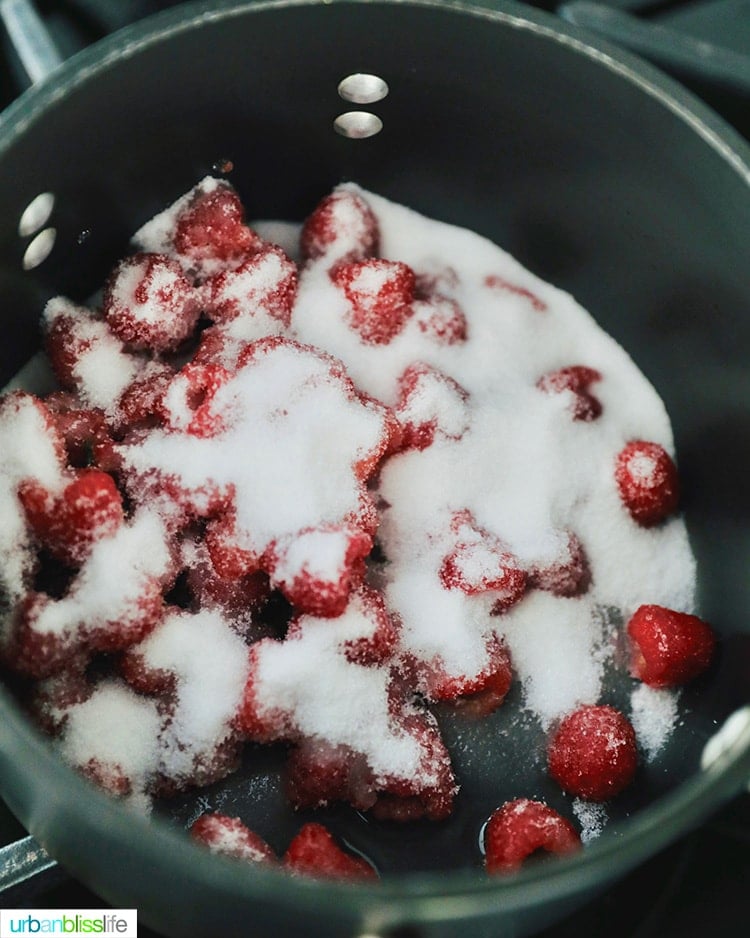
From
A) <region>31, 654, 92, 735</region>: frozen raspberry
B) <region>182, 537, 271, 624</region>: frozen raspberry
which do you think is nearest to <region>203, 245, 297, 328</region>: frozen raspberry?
<region>182, 537, 271, 624</region>: frozen raspberry

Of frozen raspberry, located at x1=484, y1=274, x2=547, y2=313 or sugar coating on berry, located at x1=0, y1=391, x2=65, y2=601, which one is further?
frozen raspberry, located at x1=484, y1=274, x2=547, y2=313

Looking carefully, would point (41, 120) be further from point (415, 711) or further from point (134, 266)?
point (415, 711)

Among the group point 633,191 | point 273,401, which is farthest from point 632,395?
point 273,401

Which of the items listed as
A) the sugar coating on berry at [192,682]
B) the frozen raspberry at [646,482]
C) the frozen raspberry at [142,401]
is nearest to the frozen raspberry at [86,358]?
the frozen raspberry at [142,401]

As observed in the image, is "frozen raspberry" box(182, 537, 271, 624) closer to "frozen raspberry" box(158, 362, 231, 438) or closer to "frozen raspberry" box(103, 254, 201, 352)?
"frozen raspberry" box(158, 362, 231, 438)

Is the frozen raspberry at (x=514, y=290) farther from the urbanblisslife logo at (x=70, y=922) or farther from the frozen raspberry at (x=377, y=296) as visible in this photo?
the urbanblisslife logo at (x=70, y=922)

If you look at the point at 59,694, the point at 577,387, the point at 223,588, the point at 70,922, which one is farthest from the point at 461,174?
the point at 70,922
